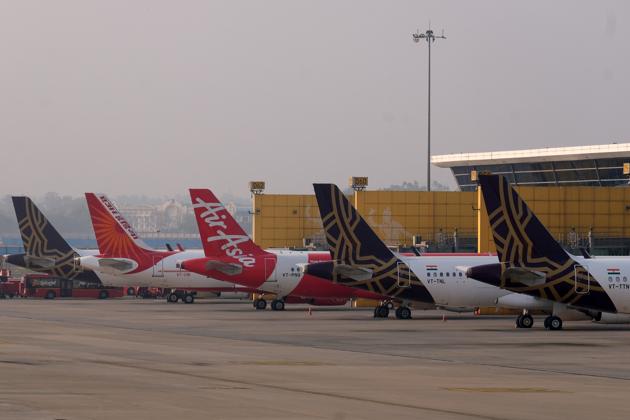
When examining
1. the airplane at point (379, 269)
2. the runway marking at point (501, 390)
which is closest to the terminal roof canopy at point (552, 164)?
the airplane at point (379, 269)

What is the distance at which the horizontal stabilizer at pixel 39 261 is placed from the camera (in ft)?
360

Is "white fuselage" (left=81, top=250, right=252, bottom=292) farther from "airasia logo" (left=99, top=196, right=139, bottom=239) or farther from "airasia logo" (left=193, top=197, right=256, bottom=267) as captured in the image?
"airasia logo" (left=193, top=197, right=256, bottom=267)

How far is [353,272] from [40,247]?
147 feet

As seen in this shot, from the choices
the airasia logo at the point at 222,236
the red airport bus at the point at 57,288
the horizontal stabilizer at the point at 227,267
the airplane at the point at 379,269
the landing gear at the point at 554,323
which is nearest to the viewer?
the landing gear at the point at 554,323

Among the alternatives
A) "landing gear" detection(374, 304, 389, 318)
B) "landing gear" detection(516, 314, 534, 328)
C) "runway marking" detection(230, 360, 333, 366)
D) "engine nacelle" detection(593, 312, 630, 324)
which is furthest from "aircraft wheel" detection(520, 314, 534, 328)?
"runway marking" detection(230, 360, 333, 366)

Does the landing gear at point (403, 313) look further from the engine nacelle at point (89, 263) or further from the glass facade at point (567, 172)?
the glass facade at point (567, 172)

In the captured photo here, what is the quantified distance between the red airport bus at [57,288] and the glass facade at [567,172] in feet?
181

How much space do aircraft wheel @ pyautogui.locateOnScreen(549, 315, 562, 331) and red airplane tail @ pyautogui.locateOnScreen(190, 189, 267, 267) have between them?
2645 cm

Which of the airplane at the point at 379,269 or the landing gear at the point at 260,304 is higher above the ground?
the airplane at the point at 379,269

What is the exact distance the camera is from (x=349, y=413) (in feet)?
91.2

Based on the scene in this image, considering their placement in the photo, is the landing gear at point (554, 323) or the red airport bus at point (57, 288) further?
the red airport bus at point (57, 288)

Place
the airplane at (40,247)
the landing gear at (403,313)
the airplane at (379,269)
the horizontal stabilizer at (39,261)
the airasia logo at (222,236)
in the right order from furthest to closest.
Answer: the airplane at (40,247) < the horizontal stabilizer at (39,261) < the airasia logo at (222,236) < the landing gear at (403,313) < the airplane at (379,269)

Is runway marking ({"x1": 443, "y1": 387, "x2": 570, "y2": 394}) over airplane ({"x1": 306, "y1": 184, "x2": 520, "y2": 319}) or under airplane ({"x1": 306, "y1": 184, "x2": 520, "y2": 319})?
under

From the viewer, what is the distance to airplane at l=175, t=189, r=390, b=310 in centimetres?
8562
